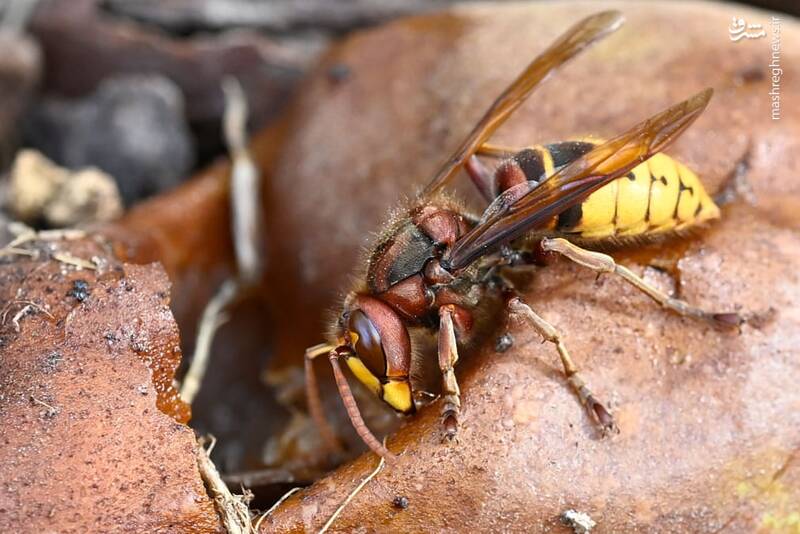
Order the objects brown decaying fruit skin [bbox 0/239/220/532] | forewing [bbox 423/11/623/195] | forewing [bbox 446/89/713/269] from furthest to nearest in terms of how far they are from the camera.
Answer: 1. forewing [bbox 423/11/623/195]
2. forewing [bbox 446/89/713/269]
3. brown decaying fruit skin [bbox 0/239/220/532]

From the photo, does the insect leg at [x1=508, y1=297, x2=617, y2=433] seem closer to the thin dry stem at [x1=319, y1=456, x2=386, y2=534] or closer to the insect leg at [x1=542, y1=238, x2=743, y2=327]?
the insect leg at [x1=542, y1=238, x2=743, y2=327]

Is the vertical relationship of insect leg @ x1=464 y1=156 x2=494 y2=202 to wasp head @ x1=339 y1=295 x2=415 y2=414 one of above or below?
above

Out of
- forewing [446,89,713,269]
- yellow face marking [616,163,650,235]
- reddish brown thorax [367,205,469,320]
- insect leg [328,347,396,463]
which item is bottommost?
insect leg [328,347,396,463]

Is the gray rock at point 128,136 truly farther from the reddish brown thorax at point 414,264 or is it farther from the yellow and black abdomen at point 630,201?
the yellow and black abdomen at point 630,201

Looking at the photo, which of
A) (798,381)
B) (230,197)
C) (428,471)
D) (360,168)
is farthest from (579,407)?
(230,197)

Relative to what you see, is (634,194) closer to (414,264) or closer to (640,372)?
(640,372)

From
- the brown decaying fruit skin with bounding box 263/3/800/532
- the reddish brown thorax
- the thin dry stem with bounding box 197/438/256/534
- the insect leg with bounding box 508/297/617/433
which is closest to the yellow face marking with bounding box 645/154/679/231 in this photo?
the brown decaying fruit skin with bounding box 263/3/800/532

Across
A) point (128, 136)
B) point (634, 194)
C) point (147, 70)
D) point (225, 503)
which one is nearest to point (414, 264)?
point (634, 194)

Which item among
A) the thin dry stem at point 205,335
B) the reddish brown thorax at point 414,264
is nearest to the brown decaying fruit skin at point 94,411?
the thin dry stem at point 205,335
